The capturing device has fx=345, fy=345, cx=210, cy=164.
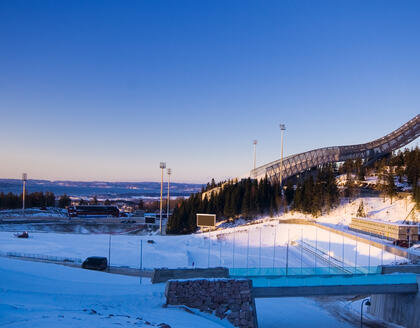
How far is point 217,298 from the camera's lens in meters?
17.4

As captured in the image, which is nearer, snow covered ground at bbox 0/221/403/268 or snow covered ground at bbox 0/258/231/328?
snow covered ground at bbox 0/258/231/328

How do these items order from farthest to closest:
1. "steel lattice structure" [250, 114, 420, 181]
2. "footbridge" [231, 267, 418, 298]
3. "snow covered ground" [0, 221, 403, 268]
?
"steel lattice structure" [250, 114, 420, 181], "snow covered ground" [0, 221, 403, 268], "footbridge" [231, 267, 418, 298]

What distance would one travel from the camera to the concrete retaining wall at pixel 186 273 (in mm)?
19344

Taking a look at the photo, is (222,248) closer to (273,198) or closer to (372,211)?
(273,198)

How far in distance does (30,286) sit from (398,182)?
60545 millimetres

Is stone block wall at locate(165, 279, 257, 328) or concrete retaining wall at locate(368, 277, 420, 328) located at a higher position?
stone block wall at locate(165, 279, 257, 328)

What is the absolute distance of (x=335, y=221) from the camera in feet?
158

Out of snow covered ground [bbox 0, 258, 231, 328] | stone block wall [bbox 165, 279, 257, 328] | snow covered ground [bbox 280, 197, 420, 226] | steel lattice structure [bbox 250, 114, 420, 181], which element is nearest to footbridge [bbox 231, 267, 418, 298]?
stone block wall [bbox 165, 279, 257, 328]

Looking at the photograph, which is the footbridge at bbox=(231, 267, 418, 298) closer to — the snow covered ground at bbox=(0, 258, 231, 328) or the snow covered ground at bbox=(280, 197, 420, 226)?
the snow covered ground at bbox=(0, 258, 231, 328)

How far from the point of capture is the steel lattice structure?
66.2 metres

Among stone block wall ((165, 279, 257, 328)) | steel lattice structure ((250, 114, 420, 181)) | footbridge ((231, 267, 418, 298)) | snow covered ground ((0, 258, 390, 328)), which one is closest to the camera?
snow covered ground ((0, 258, 390, 328))

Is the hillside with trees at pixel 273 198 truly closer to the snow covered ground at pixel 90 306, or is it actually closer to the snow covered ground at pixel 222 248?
the snow covered ground at pixel 222 248

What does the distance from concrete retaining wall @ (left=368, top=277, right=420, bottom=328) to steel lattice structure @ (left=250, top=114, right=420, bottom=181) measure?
133 ft

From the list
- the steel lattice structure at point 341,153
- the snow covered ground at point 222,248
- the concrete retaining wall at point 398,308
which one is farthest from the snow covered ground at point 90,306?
the steel lattice structure at point 341,153
